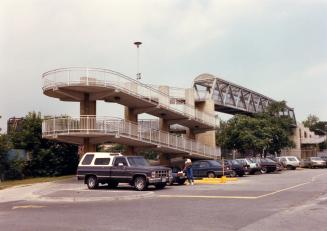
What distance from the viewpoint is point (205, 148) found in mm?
45719

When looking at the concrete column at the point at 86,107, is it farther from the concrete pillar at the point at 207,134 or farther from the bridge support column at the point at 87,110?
the concrete pillar at the point at 207,134

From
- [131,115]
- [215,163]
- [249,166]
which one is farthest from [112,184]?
[249,166]

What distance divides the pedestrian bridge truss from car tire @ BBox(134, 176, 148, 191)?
30.7 m

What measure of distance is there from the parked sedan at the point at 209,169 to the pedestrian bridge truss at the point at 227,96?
21.5m

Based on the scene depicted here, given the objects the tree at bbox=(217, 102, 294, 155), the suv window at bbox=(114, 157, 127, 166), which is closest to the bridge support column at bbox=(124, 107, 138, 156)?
the suv window at bbox=(114, 157, 127, 166)

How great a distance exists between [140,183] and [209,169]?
976cm

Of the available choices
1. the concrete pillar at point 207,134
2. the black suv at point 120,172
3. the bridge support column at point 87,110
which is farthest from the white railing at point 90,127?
the concrete pillar at point 207,134

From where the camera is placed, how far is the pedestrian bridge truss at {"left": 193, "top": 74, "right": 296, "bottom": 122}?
59.8m

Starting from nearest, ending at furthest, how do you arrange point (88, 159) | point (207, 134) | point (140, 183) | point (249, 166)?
point (140, 183), point (88, 159), point (249, 166), point (207, 134)

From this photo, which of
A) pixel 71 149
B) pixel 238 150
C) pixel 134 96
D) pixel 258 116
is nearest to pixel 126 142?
pixel 134 96

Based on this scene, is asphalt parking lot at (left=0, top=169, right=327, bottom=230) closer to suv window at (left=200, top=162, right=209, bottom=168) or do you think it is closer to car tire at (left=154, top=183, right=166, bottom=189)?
car tire at (left=154, top=183, right=166, bottom=189)

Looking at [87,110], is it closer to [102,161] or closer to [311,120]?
[102,161]

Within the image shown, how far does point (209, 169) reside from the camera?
106 ft

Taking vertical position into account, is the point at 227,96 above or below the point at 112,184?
above
